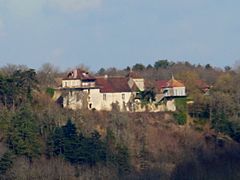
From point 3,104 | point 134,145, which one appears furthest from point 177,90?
point 3,104

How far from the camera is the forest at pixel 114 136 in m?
36.5

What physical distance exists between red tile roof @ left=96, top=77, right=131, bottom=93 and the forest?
200 cm

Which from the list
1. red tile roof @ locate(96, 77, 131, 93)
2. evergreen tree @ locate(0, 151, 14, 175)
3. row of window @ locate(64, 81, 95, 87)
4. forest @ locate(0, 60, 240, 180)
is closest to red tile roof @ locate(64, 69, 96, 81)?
row of window @ locate(64, 81, 95, 87)

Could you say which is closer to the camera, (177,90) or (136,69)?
(177,90)

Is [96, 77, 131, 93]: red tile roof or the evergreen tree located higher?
[96, 77, 131, 93]: red tile roof

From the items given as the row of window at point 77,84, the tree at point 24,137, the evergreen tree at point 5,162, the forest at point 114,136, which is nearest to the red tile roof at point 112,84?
the row of window at point 77,84

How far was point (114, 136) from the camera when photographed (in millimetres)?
38844

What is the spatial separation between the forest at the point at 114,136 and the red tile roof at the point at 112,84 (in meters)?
2.00

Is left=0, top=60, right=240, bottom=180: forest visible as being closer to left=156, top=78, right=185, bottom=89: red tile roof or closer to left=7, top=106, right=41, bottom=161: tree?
left=7, top=106, right=41, bottom=161: tree

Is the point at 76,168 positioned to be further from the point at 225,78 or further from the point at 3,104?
the point at 225,78

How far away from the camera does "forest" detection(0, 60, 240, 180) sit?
36.5 m

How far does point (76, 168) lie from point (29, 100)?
20.5 feet

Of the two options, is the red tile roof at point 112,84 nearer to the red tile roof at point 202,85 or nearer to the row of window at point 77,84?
the row of window at point 77,84

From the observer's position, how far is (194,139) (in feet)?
140
